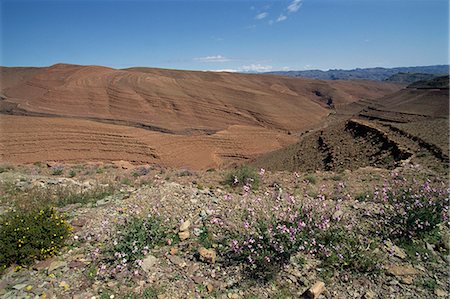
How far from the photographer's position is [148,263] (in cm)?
412

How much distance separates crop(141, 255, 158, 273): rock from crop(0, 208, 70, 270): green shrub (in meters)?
1.46

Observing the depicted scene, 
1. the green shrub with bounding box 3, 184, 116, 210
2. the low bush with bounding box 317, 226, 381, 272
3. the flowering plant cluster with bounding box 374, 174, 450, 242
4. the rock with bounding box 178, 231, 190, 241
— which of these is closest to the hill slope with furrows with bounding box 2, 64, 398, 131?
the green shrub with bounding box 3, 184, 116, 210

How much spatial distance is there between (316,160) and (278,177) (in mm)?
8814

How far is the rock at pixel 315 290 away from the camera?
11.4 ft

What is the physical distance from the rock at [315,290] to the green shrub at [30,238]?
364 cm

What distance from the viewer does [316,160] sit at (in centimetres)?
1752

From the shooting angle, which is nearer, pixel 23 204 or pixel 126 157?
pixel 23 204

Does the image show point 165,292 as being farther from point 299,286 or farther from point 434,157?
point 434,157

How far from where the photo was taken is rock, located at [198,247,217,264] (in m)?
4.13

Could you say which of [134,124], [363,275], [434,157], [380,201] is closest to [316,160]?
[434,157]

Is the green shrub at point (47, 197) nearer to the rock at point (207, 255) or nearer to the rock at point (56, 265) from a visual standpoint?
the rock at point (56, 265)

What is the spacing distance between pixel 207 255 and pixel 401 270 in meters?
2.56

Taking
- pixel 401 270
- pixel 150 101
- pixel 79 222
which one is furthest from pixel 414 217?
pixel 150 101

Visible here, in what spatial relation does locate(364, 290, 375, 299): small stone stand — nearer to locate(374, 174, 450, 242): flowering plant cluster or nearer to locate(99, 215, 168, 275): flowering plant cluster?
locate(374, 174, 450, 242): flowering plant cluster
